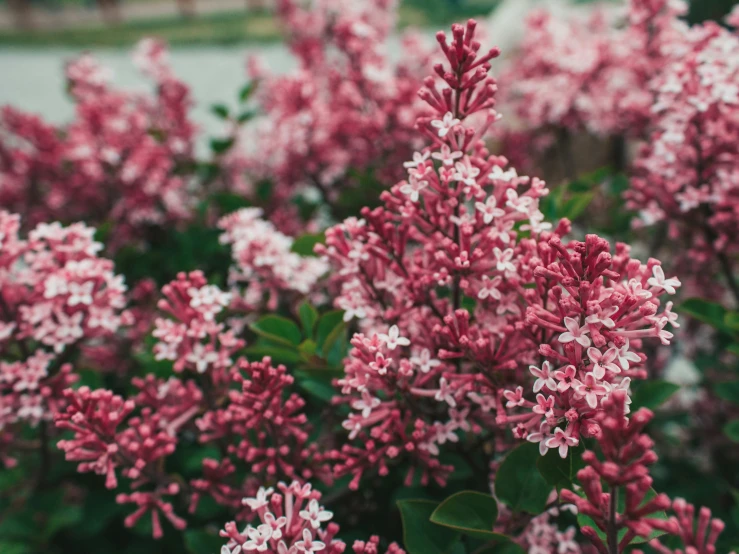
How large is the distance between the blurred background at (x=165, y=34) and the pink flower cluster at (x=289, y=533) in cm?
363

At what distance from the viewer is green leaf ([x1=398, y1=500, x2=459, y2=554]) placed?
0.92 m

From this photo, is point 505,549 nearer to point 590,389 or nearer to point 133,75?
point 590,389

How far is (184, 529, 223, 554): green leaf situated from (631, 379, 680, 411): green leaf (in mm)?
869

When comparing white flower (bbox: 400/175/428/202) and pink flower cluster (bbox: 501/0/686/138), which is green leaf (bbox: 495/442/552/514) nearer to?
white flower (bbox: 400/175/428/202)

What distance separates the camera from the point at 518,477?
3.08 ft

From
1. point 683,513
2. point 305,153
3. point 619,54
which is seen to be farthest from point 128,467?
point 619,54

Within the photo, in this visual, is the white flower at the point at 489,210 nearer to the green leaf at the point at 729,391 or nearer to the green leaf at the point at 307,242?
the green leaf at the point at 307,242

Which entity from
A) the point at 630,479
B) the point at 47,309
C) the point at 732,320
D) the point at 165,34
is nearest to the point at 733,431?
the point at 732,320

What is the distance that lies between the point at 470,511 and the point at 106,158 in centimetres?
174

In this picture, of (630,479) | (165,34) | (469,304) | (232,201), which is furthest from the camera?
Answer: (165,34)

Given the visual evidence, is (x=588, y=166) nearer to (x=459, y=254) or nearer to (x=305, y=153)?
(x=305, y=153)

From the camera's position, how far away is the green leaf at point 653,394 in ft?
3.60

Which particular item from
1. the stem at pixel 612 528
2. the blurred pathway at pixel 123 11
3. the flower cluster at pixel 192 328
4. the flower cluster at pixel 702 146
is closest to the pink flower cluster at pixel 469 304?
the stem at pixel 612 528

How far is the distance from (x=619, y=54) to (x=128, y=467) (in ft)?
6.55
